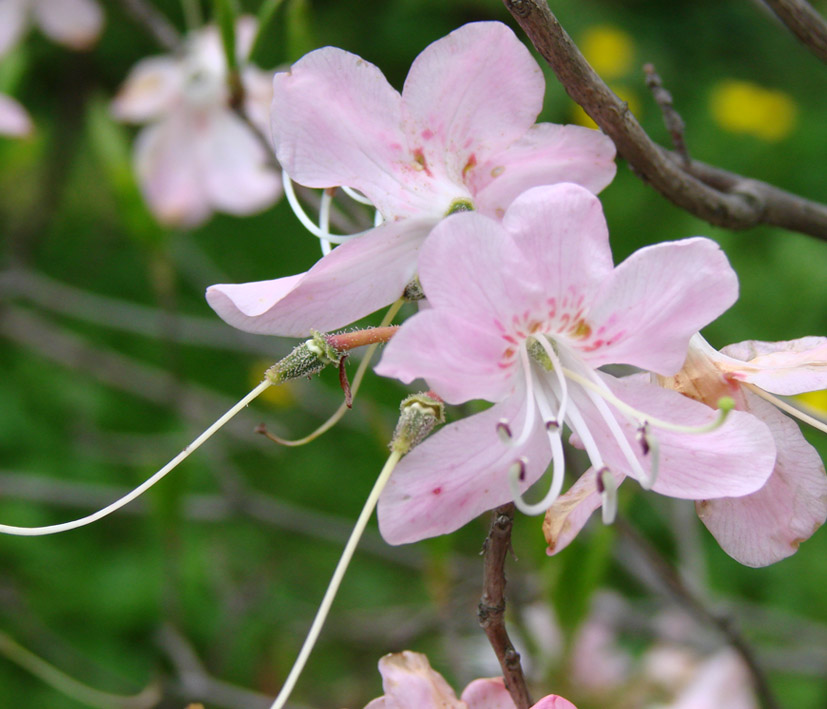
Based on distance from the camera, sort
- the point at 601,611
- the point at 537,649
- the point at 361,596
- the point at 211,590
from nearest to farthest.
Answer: the point at 537,649 < the point at 601,611 < the point at 211,590 < the point at 361,596

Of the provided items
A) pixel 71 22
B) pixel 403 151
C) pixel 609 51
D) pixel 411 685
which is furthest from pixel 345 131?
pixel 609 51

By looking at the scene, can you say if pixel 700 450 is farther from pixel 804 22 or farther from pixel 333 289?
pixel 804 22

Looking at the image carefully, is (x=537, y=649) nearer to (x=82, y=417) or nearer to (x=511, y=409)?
(x=511, y=409)

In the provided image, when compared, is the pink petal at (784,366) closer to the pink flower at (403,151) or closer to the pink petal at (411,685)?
the pink flower at (403,151)

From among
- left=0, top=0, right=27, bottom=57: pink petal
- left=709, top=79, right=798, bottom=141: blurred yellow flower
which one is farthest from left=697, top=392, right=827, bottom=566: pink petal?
left=709, top=79, right=798, bottom=141: blurred yellow flower

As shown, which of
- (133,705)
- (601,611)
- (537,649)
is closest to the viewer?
(537,649)

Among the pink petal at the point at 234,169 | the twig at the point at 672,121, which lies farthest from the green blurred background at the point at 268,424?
the twig at the point at 672,121

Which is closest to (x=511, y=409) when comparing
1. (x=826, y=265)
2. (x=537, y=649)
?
(x=537, y=649)
